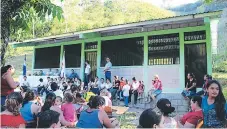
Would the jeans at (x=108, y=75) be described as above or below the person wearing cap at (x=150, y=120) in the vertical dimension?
above

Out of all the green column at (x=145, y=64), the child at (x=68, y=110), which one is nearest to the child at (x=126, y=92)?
the green column at (x=145, y=64)

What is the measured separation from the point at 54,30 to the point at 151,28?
2611 cm

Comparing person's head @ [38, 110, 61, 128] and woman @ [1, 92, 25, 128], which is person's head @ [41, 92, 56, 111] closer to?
woman @ [1, 92, 25, 128]

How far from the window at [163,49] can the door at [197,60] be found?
0.46 m

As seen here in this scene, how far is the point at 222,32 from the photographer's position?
15.7 meters

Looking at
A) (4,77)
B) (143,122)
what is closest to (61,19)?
(4,77)

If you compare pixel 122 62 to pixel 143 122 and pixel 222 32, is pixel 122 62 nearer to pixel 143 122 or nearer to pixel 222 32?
pixel 222 32

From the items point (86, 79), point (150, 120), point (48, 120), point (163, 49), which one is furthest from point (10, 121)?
point (86, 79)

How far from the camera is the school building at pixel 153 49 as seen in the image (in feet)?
36.3

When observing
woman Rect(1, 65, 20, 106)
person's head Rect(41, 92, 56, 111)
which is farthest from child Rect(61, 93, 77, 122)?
woman Rect(1, 65, 20, 106)

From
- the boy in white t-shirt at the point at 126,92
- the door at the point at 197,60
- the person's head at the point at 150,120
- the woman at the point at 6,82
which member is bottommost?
the boy in white t-shirt at the point at 126,92

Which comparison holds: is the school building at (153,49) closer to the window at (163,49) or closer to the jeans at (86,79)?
the window at (163,49)

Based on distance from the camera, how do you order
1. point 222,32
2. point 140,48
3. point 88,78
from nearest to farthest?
point 140,48 < point 88,78 < point 222,32

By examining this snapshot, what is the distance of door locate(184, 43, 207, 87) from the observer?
11086 millimetres
